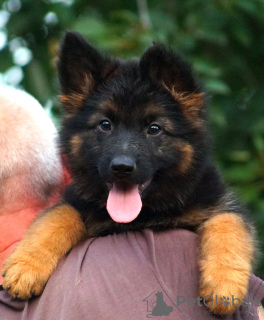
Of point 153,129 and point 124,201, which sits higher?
point 153,129

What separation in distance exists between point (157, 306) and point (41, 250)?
2.68 feet

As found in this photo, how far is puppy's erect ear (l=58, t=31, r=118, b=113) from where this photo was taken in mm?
3504

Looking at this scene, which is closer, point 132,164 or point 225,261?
point 225,261

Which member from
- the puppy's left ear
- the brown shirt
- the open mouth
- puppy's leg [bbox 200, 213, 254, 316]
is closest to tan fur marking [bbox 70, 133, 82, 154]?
the open mouth

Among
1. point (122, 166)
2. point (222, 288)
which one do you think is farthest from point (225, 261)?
point (122, 166)

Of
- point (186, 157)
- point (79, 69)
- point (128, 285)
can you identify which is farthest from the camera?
point (79, 69)

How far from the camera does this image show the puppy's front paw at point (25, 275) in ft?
9.78

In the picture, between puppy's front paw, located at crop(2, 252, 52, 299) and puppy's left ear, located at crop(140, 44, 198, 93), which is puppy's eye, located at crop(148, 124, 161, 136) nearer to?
puppy's left ear, located at crop(140, 44, 198, 93)

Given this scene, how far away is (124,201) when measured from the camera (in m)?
3.21

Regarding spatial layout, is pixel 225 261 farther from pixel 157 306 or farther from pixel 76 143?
pixel 76 143

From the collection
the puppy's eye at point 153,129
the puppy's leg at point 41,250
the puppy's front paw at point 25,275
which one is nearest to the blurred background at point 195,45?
the puppy's eye at point 153,129

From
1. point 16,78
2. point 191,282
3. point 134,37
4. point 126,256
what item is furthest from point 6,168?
point 16,78

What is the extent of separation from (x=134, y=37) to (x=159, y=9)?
913 millimetres

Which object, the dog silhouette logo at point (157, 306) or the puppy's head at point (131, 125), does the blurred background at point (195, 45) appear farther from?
the dog silhouette logo at point (157, 306)
